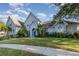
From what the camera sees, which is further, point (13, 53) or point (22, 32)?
point (22, 32)

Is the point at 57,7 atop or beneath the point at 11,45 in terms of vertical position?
atop

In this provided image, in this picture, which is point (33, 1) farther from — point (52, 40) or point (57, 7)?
point (52, 40)

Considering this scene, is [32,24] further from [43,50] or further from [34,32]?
[43,50]

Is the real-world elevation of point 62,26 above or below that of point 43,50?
above

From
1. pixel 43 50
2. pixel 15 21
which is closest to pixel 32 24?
pixel 15 21

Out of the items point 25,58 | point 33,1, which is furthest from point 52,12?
point 25,58

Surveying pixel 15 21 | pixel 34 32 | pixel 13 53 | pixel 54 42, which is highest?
pixel 15 21
